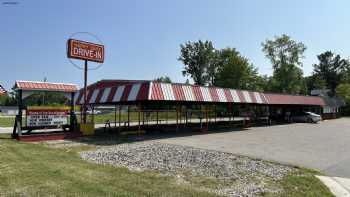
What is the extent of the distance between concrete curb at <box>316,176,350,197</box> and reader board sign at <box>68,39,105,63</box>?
50.7 feet

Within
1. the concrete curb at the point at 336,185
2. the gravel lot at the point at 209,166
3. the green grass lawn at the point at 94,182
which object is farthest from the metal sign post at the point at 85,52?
the concrete curb at the point at 336,185

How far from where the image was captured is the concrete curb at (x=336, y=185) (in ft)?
22.5

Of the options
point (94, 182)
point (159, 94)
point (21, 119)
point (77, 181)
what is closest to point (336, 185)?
point (94, 182)

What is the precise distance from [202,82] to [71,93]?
60299 millimetres

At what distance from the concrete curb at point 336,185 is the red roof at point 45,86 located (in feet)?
49.5

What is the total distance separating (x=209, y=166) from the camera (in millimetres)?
9500

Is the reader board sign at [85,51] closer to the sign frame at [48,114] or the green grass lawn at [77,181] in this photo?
the sign frame at [48,114]

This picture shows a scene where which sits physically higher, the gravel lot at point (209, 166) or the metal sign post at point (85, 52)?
the metal sign post at point (85, 52)

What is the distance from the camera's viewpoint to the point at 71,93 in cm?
1931

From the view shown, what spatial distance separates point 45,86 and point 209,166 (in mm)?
12413

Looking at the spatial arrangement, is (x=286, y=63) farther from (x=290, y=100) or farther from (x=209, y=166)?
(x=209, y=166)

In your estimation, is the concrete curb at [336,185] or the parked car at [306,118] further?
the parked car at [306,118]

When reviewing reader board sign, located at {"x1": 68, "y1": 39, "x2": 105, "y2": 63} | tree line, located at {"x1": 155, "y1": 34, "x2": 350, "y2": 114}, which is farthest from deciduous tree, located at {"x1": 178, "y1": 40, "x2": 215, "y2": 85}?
reader board sign, located at {"x1": 68, "y1": 39, "x2": 105, "y2": 63}

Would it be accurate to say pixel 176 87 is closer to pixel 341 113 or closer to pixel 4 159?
pixel 4 159
